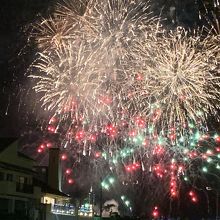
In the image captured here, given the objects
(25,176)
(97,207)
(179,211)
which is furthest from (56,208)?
(179,211)

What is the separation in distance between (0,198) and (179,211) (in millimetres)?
30398

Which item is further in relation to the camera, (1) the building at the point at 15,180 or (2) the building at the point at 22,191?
(1) the building at the point at 15,180

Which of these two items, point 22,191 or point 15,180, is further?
point 22,191

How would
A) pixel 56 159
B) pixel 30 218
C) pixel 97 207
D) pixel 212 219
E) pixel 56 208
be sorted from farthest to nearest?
pixel 212 219 < pixel 97 207 < pixel 56 159 < pixel 56 208 < pixel 30 218

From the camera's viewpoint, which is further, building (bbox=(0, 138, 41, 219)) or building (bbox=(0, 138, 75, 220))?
building (bbox=(0, 138, 41, 219))

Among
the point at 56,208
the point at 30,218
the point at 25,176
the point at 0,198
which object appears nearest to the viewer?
the point at 30,218

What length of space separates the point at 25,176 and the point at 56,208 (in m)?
7.80

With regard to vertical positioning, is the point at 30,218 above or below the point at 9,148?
below

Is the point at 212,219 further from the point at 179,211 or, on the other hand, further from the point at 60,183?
the point at 60,183

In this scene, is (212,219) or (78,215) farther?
(212,219)

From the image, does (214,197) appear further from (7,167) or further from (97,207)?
(7,167)

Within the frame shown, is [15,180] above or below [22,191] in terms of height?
above

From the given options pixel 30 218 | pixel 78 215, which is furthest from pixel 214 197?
pixel 30 218

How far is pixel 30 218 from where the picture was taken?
107ft
